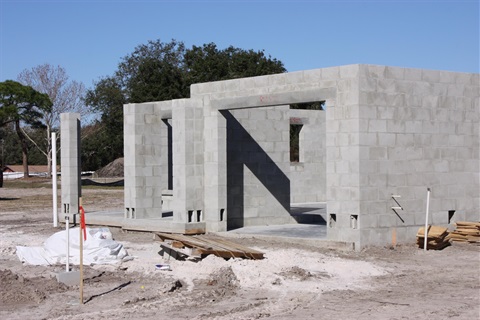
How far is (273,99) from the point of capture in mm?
17359

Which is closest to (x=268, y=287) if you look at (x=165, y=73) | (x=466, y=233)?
(x=466, y=233)

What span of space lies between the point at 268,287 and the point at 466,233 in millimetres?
7232

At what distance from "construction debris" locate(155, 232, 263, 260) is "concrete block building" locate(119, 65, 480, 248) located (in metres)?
2.85

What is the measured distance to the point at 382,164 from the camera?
1595 cm

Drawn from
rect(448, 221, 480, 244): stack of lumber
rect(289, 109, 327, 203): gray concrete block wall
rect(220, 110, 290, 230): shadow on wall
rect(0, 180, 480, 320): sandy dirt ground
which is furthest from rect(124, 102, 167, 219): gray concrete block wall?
rect(289, 109, 327, 203): gray concrete block wall

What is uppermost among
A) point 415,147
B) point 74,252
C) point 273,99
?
point 273,99

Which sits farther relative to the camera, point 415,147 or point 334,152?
point 415,147

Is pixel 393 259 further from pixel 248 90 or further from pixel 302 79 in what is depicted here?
pixel 248 90

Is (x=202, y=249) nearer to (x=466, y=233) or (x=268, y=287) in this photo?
(x=268, y=287)

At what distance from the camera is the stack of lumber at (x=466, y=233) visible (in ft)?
54.9

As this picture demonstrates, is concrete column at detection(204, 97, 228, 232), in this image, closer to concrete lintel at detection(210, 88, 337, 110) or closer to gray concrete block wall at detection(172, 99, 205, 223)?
gray concrete block wall at detection(172, 99, 205, 223)

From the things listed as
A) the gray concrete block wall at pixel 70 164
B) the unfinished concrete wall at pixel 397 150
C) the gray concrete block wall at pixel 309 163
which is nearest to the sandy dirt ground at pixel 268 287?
the unfinished concrete wall at pixel 397 150

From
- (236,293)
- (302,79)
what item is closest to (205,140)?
(302,79)

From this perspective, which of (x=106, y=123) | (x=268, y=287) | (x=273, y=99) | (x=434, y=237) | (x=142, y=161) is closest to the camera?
(x=268, y=287)
